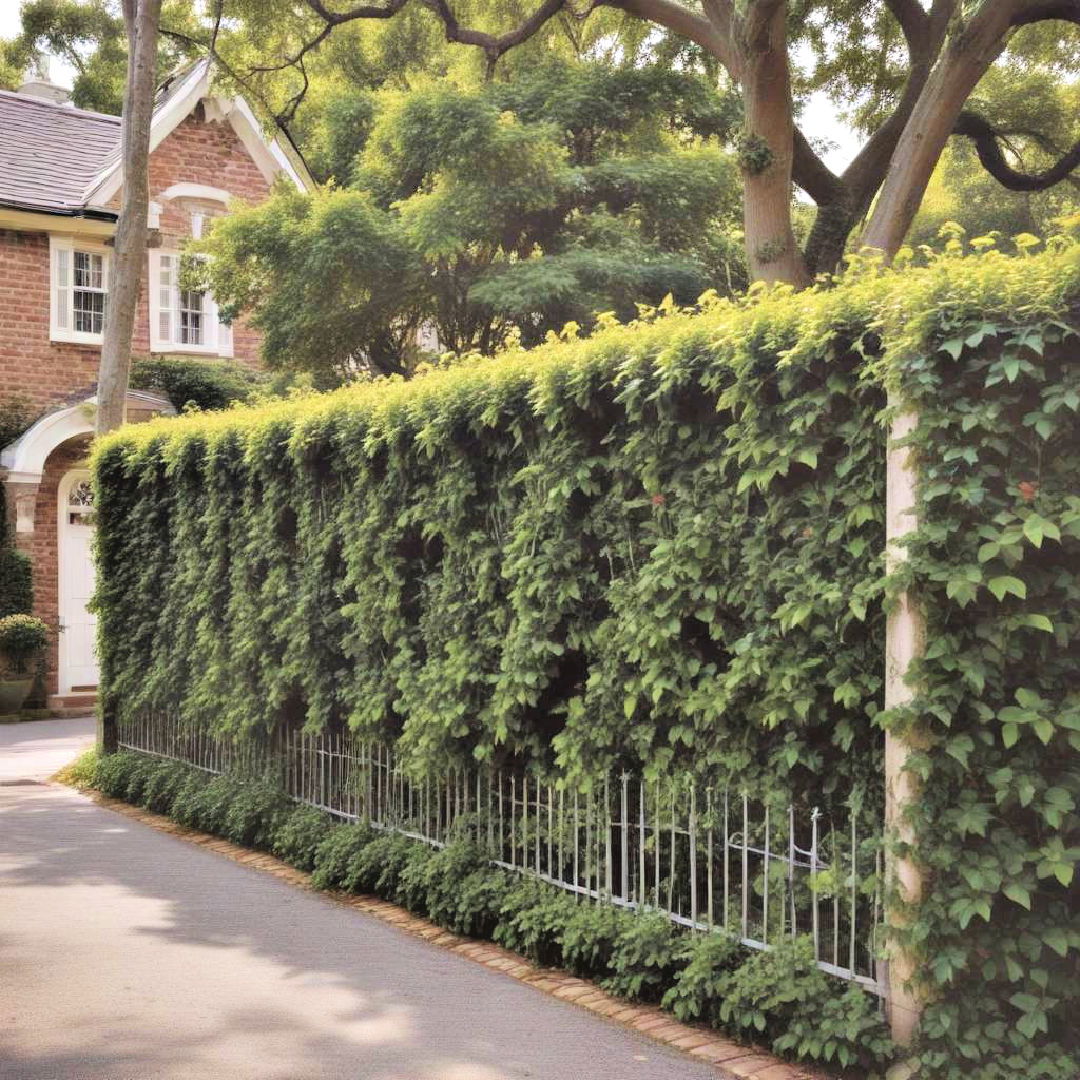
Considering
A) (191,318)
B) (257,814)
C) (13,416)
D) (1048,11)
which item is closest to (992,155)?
(1048,11)

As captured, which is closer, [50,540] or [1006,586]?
[1006,586]

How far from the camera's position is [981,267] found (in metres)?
4.71

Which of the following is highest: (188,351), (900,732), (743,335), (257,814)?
(188,351)

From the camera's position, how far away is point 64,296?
72.3 feet

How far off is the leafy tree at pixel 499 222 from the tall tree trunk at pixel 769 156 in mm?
3421

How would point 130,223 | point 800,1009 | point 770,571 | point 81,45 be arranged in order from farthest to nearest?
point 81,45, point 130,223, point 770,571, point 800,1009

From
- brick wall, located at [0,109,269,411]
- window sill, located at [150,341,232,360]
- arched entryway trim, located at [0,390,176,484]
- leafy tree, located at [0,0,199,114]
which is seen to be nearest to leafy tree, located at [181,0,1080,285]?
brick wall, located at [0,109,269,411]

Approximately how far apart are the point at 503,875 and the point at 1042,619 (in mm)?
3600

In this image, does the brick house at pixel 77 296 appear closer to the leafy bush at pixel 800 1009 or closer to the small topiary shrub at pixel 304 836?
the small topiary shrub at pixel 304 836

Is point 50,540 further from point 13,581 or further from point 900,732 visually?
point 900,732

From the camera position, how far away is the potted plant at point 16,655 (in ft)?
66.5

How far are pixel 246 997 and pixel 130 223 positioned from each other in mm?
11486

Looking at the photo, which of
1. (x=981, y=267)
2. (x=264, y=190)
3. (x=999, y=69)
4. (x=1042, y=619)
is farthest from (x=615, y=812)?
(x=264, y=190)

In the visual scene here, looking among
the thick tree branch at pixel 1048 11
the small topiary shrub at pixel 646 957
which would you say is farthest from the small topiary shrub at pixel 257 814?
the thick tree branch at pixel 1048 11
